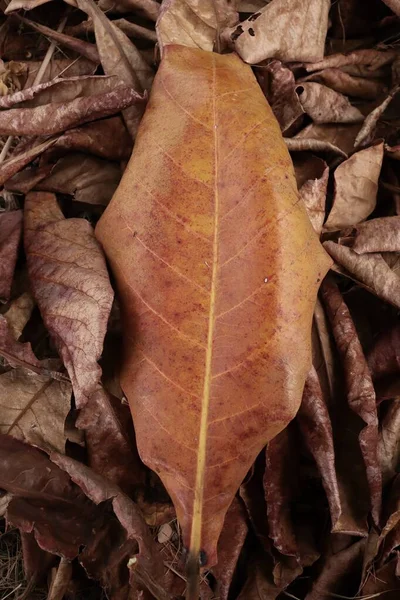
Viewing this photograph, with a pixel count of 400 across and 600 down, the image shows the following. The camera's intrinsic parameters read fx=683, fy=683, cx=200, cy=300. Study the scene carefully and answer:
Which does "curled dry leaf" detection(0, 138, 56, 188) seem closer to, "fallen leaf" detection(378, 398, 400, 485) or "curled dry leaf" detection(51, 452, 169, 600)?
"curled dry leaf" detection(51, 452, 169, 600)

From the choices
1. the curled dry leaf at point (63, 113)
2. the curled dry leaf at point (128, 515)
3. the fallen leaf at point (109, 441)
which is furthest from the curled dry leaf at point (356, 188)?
the curled dry leaf at point (128, 515)

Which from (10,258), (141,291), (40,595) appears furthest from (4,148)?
(40,595)

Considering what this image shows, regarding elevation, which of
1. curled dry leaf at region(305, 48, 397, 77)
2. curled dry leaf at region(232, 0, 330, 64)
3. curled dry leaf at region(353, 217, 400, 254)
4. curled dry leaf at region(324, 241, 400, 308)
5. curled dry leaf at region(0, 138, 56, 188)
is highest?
curled dry leaf at region(232, 0, 330, 64)

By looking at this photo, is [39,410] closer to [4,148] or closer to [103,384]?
[103,384]

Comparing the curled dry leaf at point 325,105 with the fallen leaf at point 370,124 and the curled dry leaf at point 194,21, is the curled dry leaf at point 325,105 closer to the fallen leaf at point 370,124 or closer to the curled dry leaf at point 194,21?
the fallen leaf at point 370,124

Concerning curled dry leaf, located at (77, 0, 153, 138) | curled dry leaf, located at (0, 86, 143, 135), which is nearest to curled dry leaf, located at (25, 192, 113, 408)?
curled dry leaf, located at (0, 86, 143, 135)

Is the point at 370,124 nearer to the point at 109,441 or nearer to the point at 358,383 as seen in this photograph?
the point at 358,383

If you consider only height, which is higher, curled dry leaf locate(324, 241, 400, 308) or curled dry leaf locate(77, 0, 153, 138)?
curled dry leaf locate(77, 0, 153, 138)
